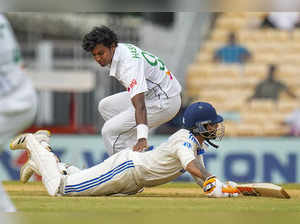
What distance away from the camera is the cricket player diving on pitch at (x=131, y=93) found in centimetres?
800

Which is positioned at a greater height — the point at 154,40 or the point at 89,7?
the point at 89,7

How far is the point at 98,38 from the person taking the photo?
800cm

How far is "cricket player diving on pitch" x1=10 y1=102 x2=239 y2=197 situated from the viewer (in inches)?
284

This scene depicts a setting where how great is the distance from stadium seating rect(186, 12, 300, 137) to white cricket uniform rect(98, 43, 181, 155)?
6.29 meters

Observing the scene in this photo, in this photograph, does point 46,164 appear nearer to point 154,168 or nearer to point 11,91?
point 154,168

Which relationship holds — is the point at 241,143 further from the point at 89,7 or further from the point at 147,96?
the point at 89,7

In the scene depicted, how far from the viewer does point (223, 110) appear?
604 inches

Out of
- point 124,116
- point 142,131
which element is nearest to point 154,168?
point 142,131

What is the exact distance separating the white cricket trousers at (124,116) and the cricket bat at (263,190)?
4.53ft

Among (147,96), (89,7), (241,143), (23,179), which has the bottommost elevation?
(241,143)

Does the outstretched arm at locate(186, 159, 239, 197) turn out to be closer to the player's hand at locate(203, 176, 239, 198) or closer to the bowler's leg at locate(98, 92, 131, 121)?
the player's hand at locate(203, 176, 239, 198)

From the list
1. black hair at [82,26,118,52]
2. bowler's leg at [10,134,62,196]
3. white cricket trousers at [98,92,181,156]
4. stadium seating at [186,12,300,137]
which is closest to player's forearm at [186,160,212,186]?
bowler's leg at [10,134,62,196]

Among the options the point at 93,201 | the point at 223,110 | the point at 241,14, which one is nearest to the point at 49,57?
the point at 223,110

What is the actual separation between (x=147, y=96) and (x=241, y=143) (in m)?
5.34
